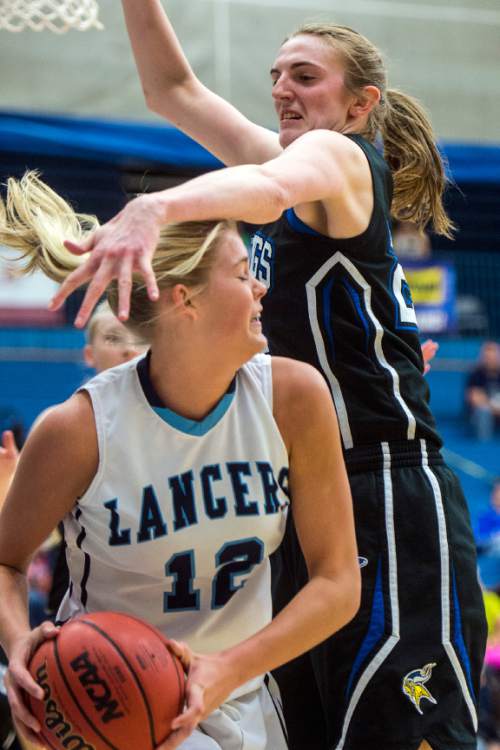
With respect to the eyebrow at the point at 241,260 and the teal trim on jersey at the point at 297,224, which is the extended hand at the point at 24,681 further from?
the teal trim on jersey at the point at 297,224

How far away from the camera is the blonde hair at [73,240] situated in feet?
8.31

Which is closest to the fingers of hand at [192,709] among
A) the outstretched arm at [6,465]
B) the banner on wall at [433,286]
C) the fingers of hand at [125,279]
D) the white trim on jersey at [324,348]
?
the fingers of hand at [125,279]

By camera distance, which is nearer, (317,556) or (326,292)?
(317,556)

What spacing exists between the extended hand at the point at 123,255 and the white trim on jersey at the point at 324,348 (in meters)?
0.88

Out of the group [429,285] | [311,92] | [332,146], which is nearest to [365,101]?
[311,92]

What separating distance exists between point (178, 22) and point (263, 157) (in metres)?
10.8

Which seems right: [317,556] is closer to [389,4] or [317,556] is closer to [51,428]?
[51,428]

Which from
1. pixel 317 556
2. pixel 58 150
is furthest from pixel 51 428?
pixel 58 150

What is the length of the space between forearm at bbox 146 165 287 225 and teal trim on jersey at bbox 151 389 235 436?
463 mm

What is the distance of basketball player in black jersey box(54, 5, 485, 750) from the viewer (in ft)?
9.20

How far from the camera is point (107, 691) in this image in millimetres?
2250

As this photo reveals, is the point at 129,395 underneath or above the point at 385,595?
above

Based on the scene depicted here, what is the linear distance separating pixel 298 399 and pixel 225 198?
22.3 inches

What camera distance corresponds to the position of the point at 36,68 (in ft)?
43.3
